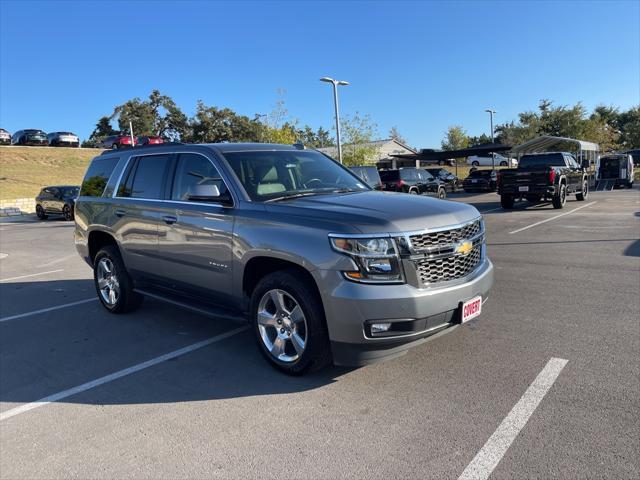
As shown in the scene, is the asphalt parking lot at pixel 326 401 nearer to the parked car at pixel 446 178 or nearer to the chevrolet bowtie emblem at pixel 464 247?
the chevrolet bowtie emblem at pixel 464 247

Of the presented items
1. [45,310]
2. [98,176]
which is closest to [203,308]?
[98,176]

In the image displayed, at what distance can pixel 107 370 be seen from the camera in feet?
14.5

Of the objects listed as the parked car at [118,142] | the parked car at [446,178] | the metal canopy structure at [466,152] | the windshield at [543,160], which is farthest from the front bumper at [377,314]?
the parked car at [118,142]

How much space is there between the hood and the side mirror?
0.48 m

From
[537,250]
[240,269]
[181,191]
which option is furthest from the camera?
[537,250]

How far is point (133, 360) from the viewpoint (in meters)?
4.61

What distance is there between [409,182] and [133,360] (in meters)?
19.2

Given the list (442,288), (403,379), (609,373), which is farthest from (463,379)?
(609,373)

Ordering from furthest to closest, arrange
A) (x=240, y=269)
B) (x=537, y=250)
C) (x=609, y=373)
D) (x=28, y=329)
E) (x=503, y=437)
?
(x=537, y=250), (x=28, y=329), (x=240, y=269), (x=609, y=373), (x=503, y=437)

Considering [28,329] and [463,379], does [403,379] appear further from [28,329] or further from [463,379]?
[28,329]

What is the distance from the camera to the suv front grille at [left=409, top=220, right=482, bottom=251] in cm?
351

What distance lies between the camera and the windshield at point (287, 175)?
175 inches

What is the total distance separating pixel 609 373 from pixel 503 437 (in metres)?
1.42

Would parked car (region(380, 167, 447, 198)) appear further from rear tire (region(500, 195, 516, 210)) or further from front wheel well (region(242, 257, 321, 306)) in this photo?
front wheel well (region(242, 257, 321, 306))
